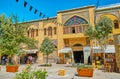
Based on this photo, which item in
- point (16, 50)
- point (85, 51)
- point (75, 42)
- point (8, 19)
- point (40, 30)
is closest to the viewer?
point (16, 50)

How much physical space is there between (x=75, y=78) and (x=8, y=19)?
16.7 meters

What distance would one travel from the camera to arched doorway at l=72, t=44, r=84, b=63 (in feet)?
104

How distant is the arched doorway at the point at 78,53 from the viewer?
104ft

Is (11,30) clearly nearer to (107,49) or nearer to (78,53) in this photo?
(78,53)

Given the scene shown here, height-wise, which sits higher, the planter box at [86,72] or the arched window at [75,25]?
the arched window at [75,25]

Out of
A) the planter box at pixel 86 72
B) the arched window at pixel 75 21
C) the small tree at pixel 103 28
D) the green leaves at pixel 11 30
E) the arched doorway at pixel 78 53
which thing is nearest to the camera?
the planter box at pixel 86 72

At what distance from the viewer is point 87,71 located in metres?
14.8

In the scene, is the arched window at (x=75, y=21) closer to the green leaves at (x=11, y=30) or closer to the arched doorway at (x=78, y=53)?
the arched doorway at (x=78, y=53)

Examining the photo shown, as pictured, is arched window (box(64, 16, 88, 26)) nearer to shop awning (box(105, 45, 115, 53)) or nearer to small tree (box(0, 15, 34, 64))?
shop awning (box(105, 45, 115, 53))

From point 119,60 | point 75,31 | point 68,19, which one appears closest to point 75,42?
point 75,31

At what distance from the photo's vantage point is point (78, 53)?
108 feet

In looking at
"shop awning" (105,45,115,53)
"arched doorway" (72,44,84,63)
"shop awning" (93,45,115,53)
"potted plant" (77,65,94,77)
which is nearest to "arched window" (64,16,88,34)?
"arched doorway" (72,44,84,63)

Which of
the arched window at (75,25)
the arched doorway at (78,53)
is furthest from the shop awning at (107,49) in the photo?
the arched window at (75,25)

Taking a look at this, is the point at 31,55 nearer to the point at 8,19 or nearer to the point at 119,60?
the point at 8,19
